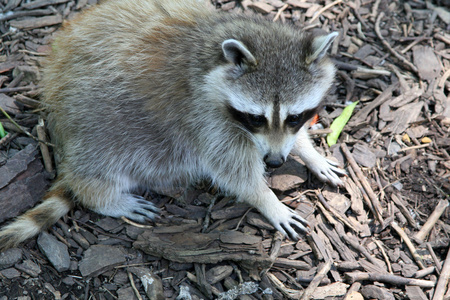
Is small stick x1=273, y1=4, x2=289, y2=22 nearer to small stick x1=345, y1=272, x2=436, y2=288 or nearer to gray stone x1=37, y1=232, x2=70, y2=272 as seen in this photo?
small stick x1=345, y1=272, x2=436, y2=288

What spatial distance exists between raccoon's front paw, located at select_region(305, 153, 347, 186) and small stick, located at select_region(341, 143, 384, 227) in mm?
138

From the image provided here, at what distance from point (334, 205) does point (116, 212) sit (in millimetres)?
2156

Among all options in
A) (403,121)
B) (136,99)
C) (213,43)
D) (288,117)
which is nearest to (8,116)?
(136,99)

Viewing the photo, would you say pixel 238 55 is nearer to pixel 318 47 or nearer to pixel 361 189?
pixel 318 47

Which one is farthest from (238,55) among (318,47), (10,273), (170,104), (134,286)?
(10,273)

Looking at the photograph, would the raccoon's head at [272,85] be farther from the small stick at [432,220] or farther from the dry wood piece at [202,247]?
the small stick at [432,220]

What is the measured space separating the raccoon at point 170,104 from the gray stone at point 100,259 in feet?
1.31

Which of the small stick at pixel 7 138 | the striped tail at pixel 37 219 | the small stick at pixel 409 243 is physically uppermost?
the small stick at pixel 7 138

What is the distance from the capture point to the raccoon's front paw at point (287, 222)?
13.0 ft

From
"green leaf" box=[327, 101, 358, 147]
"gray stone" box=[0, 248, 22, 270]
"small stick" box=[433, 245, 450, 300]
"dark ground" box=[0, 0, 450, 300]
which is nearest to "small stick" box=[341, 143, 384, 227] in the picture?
"dark ground" box=[0, 0, 450, 300]

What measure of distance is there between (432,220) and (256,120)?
6.87 feet

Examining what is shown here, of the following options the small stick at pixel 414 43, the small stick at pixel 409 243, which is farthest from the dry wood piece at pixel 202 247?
the small stick at pixel 414 43

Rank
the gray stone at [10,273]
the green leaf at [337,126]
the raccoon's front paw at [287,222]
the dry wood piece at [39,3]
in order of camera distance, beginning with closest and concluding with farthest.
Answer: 1. the gray stone at [10,273]
2. the raccoon's front paw at [287,222]
3. the green leaf at [337,126]
4. the dry wood piece at [39,3]

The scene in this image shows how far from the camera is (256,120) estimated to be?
338 centimetres
